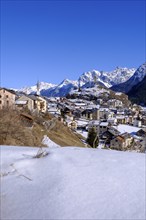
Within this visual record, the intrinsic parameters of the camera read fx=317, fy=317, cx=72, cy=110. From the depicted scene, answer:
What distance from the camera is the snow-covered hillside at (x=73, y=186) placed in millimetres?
2648

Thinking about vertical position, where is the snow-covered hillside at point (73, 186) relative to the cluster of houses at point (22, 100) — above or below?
below

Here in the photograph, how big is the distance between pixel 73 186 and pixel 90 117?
82931 millimetres

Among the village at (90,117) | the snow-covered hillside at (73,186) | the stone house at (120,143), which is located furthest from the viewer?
the village at (90,117)

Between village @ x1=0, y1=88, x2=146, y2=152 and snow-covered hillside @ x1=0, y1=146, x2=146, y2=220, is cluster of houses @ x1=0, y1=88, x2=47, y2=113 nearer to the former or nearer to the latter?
village @ x1=0, y1=88, x2=146, y2=152

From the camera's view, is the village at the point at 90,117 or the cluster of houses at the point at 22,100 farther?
the cluster of houses at the point at 22,100

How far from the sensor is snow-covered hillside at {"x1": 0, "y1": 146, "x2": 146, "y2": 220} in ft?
8.69

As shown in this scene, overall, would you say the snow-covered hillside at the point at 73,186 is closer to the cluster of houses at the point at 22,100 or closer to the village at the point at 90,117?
the village at the point at 90,117

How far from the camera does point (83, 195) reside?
285 cm

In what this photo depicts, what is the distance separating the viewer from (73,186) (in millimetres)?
2965

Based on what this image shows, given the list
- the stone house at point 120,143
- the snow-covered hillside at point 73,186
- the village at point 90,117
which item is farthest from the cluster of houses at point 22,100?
the snow-covered hillside at point 73,186

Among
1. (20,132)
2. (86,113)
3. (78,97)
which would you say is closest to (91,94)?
(78,97)

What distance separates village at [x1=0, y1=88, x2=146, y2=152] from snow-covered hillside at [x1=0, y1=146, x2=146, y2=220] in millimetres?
3695

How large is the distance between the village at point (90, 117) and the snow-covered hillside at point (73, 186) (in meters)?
3.69

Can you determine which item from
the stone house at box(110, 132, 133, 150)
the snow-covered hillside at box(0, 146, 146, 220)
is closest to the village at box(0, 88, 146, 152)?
the stone house at box(110, 132, 133, 150)
